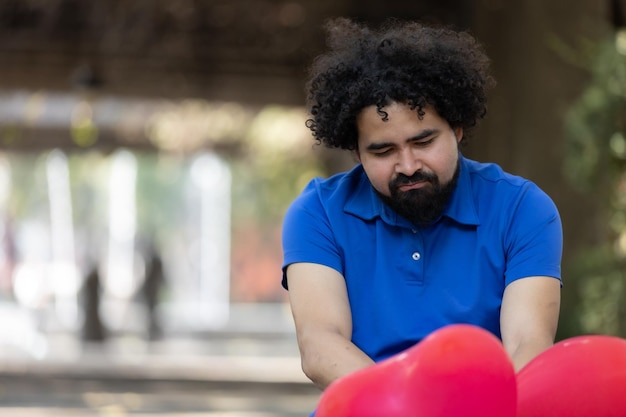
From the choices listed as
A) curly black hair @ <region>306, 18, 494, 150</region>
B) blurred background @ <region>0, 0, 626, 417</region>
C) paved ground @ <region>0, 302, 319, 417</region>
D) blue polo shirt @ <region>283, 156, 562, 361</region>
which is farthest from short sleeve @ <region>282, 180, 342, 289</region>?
paved ground @ <region>0, 302, 319, 417</region>

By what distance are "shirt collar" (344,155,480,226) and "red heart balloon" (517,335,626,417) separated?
26.6 inches

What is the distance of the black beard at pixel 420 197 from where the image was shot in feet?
11.2

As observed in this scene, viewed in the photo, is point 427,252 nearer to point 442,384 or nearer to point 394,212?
point 394,212

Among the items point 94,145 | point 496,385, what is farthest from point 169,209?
point 496,385

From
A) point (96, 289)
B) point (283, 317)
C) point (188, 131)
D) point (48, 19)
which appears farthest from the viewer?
point (283, 317)

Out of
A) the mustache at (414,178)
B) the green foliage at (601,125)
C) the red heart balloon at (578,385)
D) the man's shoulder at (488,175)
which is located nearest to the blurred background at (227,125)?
the green foliage at (601,125)

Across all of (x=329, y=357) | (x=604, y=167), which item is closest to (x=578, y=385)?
(x=329, y=357)

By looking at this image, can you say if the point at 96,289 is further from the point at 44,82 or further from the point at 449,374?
the point at 449,374

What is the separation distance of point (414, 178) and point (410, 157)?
0.19 ft

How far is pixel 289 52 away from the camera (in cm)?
1577

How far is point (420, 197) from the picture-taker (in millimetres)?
3428

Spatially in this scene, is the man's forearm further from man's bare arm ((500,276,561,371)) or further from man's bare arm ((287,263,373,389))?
man's bare arm ((500,276,561,371))

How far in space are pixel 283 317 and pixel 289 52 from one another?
1925cm

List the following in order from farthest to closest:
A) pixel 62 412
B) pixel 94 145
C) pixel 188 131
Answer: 1. pixel 94 145
2. pixel 188 131
3. pixel 62 412
